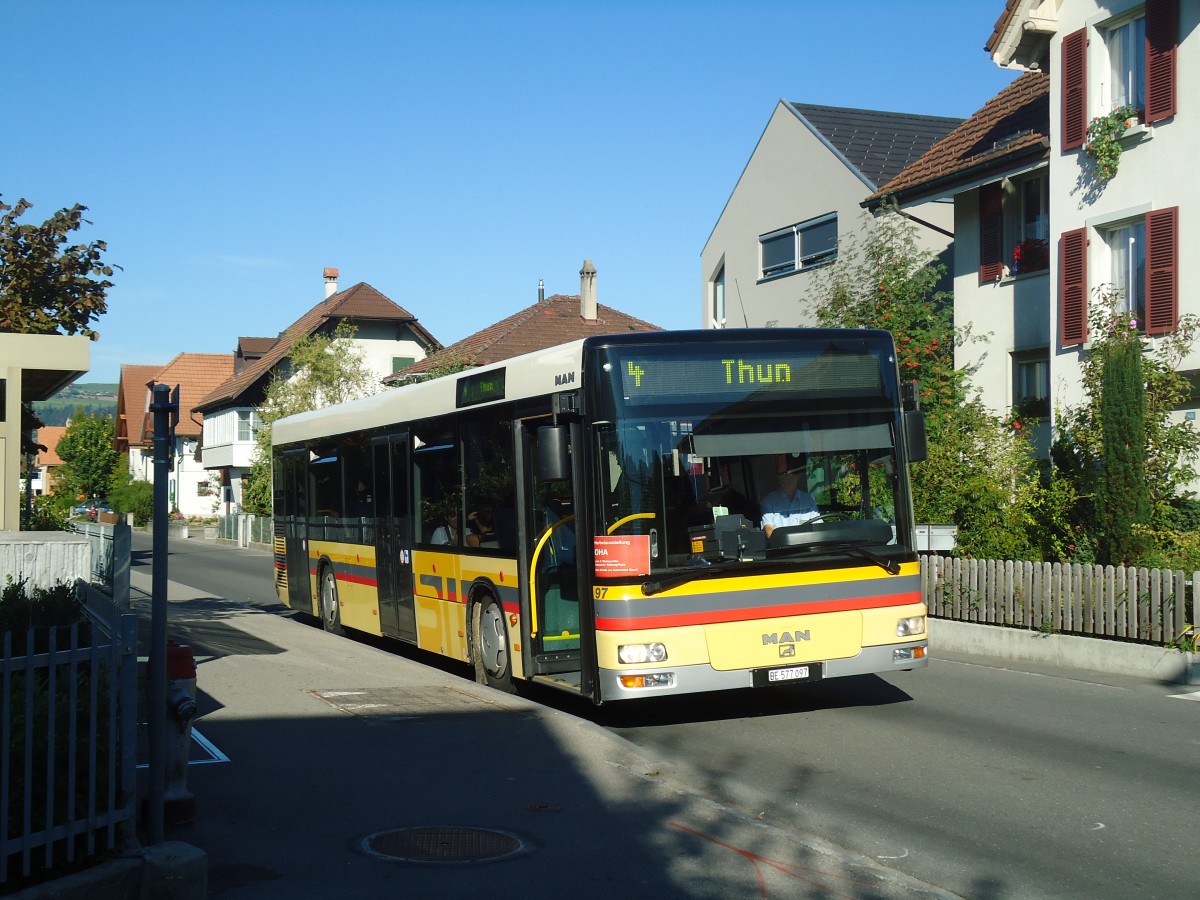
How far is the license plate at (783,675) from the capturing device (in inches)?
387

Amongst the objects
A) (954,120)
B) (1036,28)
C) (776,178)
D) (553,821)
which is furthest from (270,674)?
(954,120)

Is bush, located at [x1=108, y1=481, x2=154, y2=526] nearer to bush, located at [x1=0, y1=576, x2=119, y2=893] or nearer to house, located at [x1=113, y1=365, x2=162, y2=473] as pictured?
house, located at [x1=113, y1=365, x2=162, y2=473]

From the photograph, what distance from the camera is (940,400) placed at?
2202 cm

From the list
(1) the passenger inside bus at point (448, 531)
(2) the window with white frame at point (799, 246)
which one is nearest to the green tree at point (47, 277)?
(1) the passenger inside bus at point (448, 531)

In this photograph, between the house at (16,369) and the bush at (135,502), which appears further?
the bush at (135,502)

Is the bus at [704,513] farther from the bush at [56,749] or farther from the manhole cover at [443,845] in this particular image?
the bush at [56,749]

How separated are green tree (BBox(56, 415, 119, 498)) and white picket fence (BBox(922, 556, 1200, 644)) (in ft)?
269

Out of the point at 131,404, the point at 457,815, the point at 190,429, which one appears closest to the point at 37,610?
the point at 457,815

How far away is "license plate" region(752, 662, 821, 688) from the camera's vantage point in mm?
9828

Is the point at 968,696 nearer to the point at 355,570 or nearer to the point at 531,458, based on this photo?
the point at 531,458

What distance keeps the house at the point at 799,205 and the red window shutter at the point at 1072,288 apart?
6.89 metres

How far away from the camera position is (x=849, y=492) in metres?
10.2

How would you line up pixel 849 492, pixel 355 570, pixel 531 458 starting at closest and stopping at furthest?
1. pixel 849 492
2. pixel 531 458
3. pixel 355 570

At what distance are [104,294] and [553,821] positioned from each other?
527 inches
